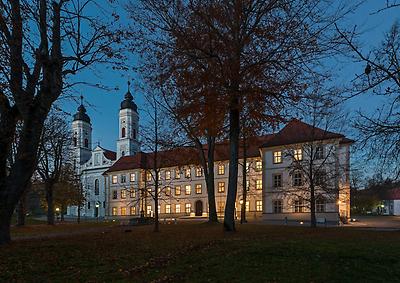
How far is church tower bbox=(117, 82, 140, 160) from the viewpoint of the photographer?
93481 mm

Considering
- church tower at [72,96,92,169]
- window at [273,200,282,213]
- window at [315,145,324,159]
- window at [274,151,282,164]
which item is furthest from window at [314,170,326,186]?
church tower at [72,96,92,169]

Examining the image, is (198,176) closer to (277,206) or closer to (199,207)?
(199,207)

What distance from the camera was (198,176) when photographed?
73750 millimetres

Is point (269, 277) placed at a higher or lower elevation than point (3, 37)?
lower

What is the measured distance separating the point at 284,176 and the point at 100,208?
52.0 m

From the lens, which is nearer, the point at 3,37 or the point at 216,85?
the point at 3,37

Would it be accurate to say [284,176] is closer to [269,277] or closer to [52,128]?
[52,128]

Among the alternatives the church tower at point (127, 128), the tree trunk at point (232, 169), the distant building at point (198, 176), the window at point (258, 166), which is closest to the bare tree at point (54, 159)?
the distant building at point (198, 176)

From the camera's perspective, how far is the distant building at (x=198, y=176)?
36.9m

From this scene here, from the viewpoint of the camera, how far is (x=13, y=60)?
42.8ft

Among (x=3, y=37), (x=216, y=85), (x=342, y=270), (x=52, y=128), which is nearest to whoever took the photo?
(x=342, y=270)

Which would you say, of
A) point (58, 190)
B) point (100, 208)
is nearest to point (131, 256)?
point (58, 190)

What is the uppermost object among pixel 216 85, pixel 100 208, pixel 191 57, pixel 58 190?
pixel 191 57

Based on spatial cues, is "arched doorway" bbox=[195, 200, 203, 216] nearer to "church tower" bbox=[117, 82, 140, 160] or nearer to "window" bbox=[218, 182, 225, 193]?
"window" bbox=[218, 182, 225, 193]
